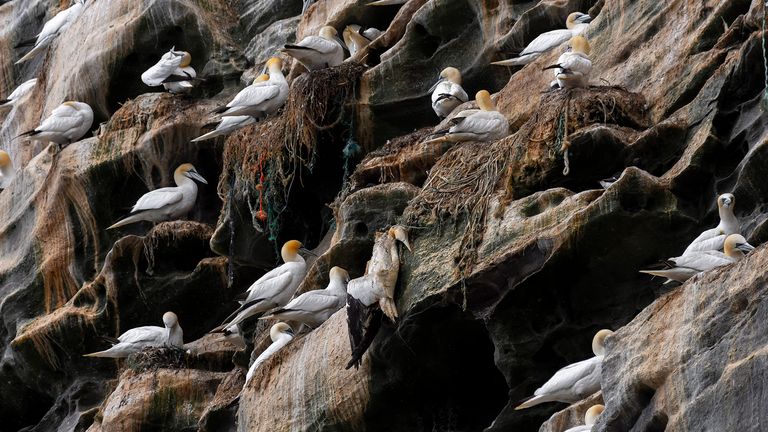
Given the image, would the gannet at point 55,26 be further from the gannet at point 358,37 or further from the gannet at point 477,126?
the gannet at point 477,126

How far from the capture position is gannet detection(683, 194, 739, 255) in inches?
507

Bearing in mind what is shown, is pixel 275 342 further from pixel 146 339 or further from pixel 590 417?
pixel 590 417

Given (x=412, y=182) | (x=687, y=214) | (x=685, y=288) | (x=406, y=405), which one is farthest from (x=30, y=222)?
(x=685, y=288)

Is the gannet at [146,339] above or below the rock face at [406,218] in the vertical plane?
below

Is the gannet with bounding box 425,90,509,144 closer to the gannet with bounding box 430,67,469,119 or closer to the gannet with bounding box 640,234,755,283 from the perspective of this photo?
the gannet with bounding box 430,67,469,119

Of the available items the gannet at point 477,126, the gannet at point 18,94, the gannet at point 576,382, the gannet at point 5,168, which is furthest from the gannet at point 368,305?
the gannet at point 18,94

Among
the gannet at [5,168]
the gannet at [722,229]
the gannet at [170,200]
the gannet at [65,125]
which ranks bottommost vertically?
the gannet at [5,168]

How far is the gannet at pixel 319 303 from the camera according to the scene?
15.8 metres

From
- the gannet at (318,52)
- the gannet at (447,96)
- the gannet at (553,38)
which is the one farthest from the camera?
the gannet at (318,52)

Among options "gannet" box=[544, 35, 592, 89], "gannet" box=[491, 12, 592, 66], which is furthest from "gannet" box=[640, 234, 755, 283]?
"gannet" box=[491, 12, 592, 66]

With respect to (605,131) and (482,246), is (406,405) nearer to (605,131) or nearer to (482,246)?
(482,246)

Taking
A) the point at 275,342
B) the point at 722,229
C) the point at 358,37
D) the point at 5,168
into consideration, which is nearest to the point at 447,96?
the point at 358,37

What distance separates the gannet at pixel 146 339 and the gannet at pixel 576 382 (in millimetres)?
6495

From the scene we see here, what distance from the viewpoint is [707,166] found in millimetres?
13547
